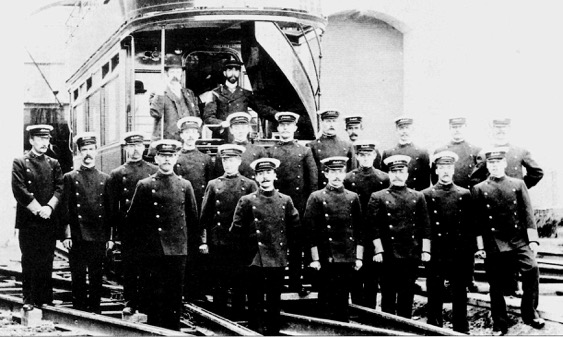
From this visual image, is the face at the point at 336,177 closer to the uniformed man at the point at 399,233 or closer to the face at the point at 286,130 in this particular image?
the uniformed man at the point at 399,233

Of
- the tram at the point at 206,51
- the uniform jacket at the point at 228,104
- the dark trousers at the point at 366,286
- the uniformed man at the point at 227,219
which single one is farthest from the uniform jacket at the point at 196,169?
the dark trousers at the point at 366,286

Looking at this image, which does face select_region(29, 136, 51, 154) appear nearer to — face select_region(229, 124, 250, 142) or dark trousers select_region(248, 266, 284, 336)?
face select_region(229, 124, 250, 142)

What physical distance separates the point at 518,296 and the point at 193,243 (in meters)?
3.39

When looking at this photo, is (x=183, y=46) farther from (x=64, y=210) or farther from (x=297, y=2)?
(x=64, y=210)

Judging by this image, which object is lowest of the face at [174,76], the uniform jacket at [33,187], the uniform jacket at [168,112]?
the uniform jacket at [33,187]

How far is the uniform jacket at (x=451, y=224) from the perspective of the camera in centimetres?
740

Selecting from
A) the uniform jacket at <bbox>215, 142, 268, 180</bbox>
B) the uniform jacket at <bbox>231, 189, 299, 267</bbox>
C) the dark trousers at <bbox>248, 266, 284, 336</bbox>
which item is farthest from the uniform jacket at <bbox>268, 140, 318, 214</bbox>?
the dark trousers at <bbox>248, 266, 284, 336</bbox>

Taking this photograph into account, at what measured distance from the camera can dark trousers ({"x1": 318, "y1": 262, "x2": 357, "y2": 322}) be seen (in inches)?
286

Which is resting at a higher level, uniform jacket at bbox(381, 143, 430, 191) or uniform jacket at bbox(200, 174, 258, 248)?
uniform jacket at bbox(381, 143, 430, 191)

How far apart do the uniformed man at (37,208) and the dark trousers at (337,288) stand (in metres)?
2.66

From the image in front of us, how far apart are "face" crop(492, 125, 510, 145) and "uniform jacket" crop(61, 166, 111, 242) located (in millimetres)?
3893

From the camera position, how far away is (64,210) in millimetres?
7797

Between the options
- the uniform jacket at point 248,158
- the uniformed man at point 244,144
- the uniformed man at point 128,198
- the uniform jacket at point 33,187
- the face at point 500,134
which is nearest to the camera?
the uniformed man at point 128,198

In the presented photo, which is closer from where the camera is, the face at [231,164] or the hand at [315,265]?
the hand at [315,265]
